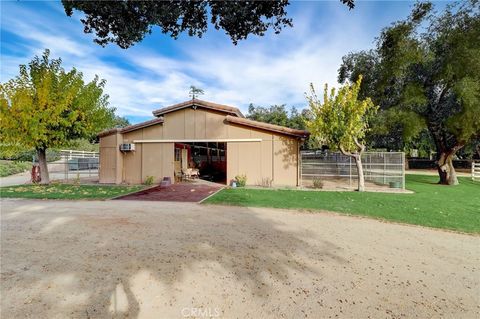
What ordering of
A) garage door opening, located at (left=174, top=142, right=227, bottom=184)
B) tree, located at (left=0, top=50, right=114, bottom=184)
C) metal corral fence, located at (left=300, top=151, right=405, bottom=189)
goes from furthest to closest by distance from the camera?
garage door opening, located at (left=174, top=142, right=227, bottom=184) → metal corral fence, located at (left=300, top=151, right=405, bottom=189) → tree, located at (left=0, top=50, right=114, bottom=184)

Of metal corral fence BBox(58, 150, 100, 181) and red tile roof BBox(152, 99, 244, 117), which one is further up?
red tile roof BBox(152, 99, 244, 117)

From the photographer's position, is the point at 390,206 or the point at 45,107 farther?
the point at 45,107

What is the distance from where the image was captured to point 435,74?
575 inches

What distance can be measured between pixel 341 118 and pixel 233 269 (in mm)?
10478

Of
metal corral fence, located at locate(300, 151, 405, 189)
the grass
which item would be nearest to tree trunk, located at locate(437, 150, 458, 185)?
metal corral fence, located at locate(300, 151, 405, 189)

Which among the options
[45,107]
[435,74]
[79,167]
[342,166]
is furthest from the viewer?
[79,167]

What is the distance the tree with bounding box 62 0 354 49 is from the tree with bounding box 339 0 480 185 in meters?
12.4

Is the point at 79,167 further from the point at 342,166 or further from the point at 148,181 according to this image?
the point at 342,166

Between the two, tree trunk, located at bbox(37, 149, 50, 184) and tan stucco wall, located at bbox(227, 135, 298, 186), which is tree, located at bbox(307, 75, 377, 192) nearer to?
tan stucco wall, located at bbox(227, 135, 298, 186)

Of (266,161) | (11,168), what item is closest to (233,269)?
(266,161)

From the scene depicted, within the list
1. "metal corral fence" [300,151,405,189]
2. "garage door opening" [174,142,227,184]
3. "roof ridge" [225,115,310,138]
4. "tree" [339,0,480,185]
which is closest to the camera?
"tree" [339,0,480,185]

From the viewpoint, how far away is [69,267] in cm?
394

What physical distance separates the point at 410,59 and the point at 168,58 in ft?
46.6

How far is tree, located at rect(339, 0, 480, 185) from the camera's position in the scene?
42.3ft
